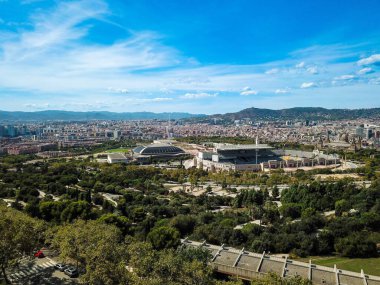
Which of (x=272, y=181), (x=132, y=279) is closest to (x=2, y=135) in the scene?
(x=272, y=181)

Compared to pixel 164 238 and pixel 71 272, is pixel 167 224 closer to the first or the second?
pixel 164 238

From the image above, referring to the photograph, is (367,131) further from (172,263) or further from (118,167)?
(172,263)

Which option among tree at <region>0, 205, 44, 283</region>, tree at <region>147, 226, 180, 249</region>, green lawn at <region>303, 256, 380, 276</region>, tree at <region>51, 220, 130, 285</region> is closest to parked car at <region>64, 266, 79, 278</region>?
tree at <region>51, 220, 130, 285</region>

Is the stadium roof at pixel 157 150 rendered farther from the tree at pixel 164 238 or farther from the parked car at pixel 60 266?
the parked car at pixel 60 266

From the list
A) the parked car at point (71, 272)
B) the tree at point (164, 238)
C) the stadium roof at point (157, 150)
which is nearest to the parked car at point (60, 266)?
the parked car at point (71, 272)

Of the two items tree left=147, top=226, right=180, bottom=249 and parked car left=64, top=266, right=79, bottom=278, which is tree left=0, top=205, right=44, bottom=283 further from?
tree left=147, top=226, right=180, bottom=249
